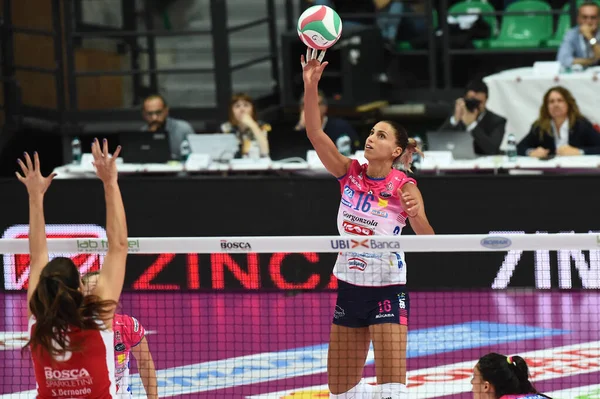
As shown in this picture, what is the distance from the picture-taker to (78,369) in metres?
5.70

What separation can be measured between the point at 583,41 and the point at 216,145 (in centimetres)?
531

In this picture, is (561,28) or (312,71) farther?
(561,28)

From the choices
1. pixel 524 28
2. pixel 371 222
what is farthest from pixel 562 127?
pixel 371 222

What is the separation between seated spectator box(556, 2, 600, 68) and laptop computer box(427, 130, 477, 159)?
9.81 feet

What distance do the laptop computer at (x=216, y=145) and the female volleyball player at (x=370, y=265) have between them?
6146 mm

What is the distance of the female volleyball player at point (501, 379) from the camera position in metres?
6.74

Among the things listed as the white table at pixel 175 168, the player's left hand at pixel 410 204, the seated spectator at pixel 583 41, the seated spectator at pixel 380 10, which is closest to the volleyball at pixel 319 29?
the player's left hand at pixel 410 204

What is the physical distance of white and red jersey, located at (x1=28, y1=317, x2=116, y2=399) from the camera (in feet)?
18.6

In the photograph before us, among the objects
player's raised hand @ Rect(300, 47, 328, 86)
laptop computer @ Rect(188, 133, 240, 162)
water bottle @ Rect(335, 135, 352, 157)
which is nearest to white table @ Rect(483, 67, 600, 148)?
water bottle @ Rect(335, 135, 352, 157)

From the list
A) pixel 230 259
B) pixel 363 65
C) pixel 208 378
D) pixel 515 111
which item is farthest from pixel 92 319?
pixel 363 65

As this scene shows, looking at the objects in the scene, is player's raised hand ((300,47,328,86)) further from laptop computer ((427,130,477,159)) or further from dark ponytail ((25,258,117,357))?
laptop computer ((427,130,477,159))

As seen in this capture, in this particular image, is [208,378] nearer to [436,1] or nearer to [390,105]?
[390,105]

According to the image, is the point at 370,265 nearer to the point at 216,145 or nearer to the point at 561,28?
the point at 216,145

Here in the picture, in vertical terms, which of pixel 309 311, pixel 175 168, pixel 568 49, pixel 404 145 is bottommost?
pixel 309 311
